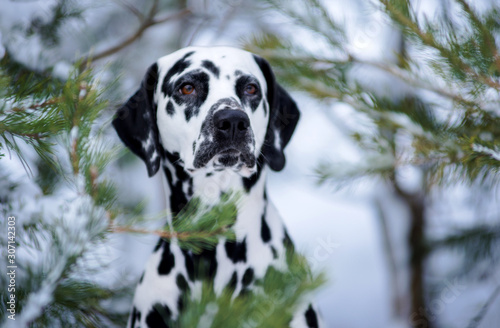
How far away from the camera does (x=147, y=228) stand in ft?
2.22

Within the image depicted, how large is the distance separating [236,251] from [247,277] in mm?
68

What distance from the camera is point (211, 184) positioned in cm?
118

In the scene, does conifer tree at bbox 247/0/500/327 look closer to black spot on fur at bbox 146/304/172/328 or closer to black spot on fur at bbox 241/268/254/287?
black spot on fur at bbox 241/268/254/287

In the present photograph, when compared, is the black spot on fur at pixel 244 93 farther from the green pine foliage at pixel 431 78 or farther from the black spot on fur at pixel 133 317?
the black spot on fur at pixel 133 317

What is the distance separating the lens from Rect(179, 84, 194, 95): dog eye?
1.17 meters

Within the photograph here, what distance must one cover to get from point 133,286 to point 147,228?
773 mm

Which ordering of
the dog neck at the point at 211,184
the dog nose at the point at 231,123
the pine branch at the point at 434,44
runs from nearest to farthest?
1. the pine branch at the point at 434,44
2. the dog nose at the point at 231,123
3. the dog neck at the point at 211,184

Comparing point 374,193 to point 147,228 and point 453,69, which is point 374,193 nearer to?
point 453,69

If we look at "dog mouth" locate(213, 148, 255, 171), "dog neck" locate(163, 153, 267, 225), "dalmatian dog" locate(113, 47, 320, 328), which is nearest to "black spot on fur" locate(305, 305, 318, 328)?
"dalmatian dog" locate(113, 47, 320, 328)

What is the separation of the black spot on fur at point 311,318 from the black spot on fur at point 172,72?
25.5 inches

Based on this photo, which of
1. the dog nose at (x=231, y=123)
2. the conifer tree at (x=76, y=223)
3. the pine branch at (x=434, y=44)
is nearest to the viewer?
the conifer tree at (x=76, y=223)

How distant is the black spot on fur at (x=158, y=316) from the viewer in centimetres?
108

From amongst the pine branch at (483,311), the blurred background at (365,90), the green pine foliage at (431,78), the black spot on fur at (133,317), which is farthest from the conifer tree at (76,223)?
the pine branch at (483,311)

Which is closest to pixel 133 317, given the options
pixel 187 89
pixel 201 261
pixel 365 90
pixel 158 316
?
pixel 158 316
